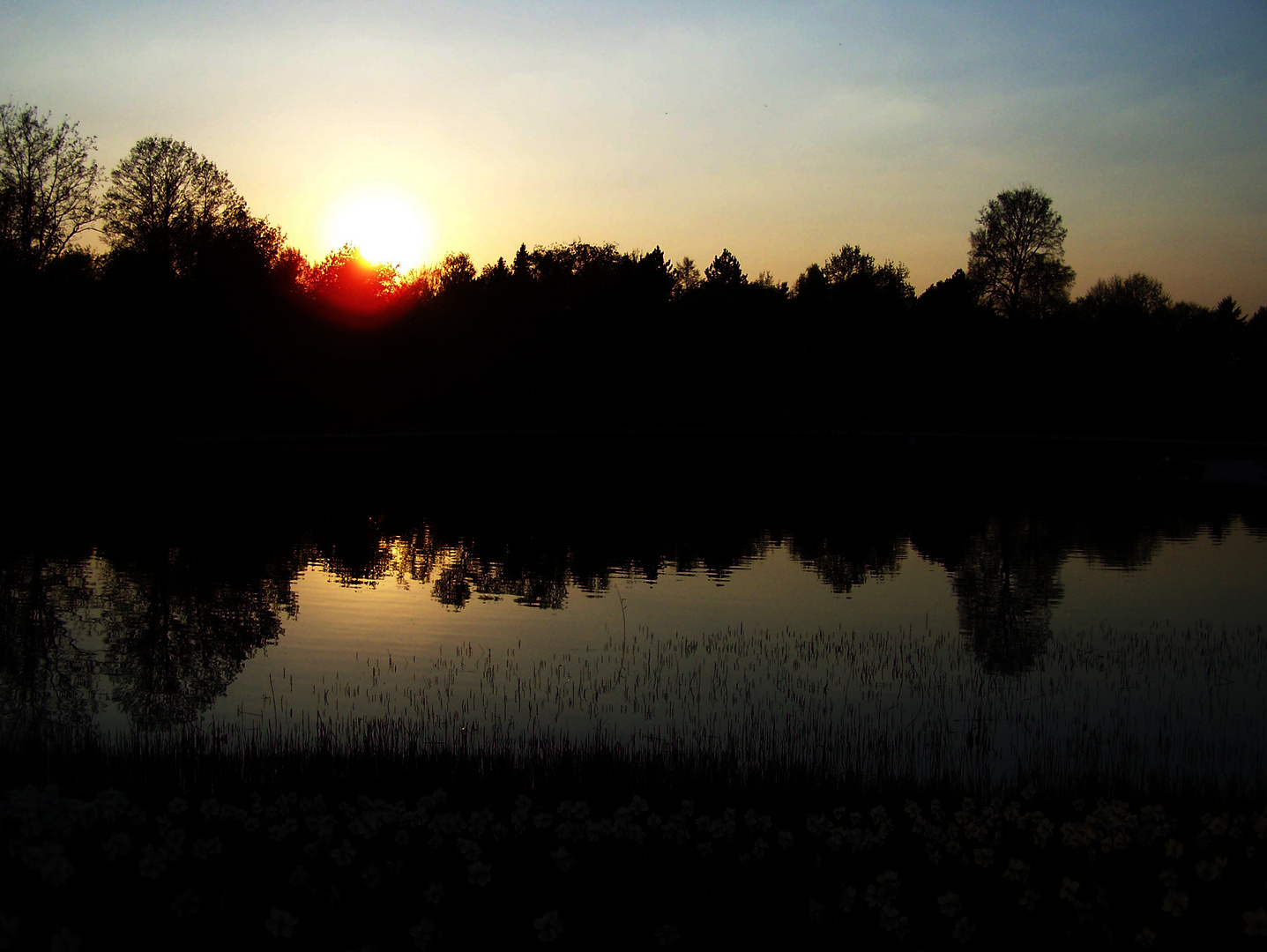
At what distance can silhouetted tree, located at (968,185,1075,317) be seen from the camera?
112 meters

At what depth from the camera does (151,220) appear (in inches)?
2813

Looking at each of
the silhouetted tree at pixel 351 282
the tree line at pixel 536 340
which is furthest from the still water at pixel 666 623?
the silhouetted tree at pixel 351 282

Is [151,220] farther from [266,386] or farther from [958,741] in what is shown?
[958,741]

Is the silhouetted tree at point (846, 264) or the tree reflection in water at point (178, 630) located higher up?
the silhouetted tree at point (846, 264)

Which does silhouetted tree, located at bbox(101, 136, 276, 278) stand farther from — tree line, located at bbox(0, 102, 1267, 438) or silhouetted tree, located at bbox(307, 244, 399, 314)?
silhouetted tree, located at bbox(307, 244, 399, 314)

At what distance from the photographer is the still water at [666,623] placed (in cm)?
1370

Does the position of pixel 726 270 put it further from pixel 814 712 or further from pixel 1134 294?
pixel 814 712

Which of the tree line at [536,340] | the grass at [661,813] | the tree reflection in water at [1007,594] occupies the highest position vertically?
the tree line at [536,340]

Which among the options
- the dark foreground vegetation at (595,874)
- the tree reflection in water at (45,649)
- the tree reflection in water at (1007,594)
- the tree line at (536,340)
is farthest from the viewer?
the tree line at (536,340)

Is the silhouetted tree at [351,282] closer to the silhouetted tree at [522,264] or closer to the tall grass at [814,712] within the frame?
the silhouetted tree at [522,264]

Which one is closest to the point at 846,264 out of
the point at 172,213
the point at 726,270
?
the point at 726,270

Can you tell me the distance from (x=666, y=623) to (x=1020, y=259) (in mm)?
105455

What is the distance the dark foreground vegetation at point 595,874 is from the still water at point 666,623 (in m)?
3.00

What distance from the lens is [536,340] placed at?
370 ft
